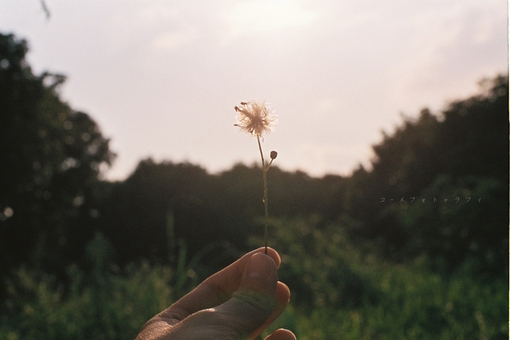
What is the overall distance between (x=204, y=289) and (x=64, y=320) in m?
3.32

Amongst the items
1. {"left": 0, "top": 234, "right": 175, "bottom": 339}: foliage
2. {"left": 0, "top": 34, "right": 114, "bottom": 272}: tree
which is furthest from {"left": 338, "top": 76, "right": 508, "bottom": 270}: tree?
{"left": 0, "top": 34, "right": 114, "bottom": 272}: tree

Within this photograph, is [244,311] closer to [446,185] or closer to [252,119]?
[252,119]

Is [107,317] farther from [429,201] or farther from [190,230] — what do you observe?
[190,230]

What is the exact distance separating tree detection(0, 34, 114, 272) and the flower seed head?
1009cm

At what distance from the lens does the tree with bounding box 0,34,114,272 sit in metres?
11.3

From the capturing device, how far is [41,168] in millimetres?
11961

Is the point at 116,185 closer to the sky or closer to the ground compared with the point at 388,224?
closer to the sky

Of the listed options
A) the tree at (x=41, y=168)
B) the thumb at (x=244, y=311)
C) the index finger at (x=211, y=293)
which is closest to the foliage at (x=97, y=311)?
the index finger at (x=211, y=293)

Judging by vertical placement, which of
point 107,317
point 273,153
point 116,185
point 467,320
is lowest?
point 467,320

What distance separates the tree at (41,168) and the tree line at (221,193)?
0.03 m

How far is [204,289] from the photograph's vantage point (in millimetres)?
1299

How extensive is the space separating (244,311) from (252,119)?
444mm

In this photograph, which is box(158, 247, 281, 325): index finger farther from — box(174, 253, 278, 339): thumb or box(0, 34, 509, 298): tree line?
box(0, 34, 509, 298): tree line

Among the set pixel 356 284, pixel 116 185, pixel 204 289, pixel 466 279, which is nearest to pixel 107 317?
pixel 204 289
